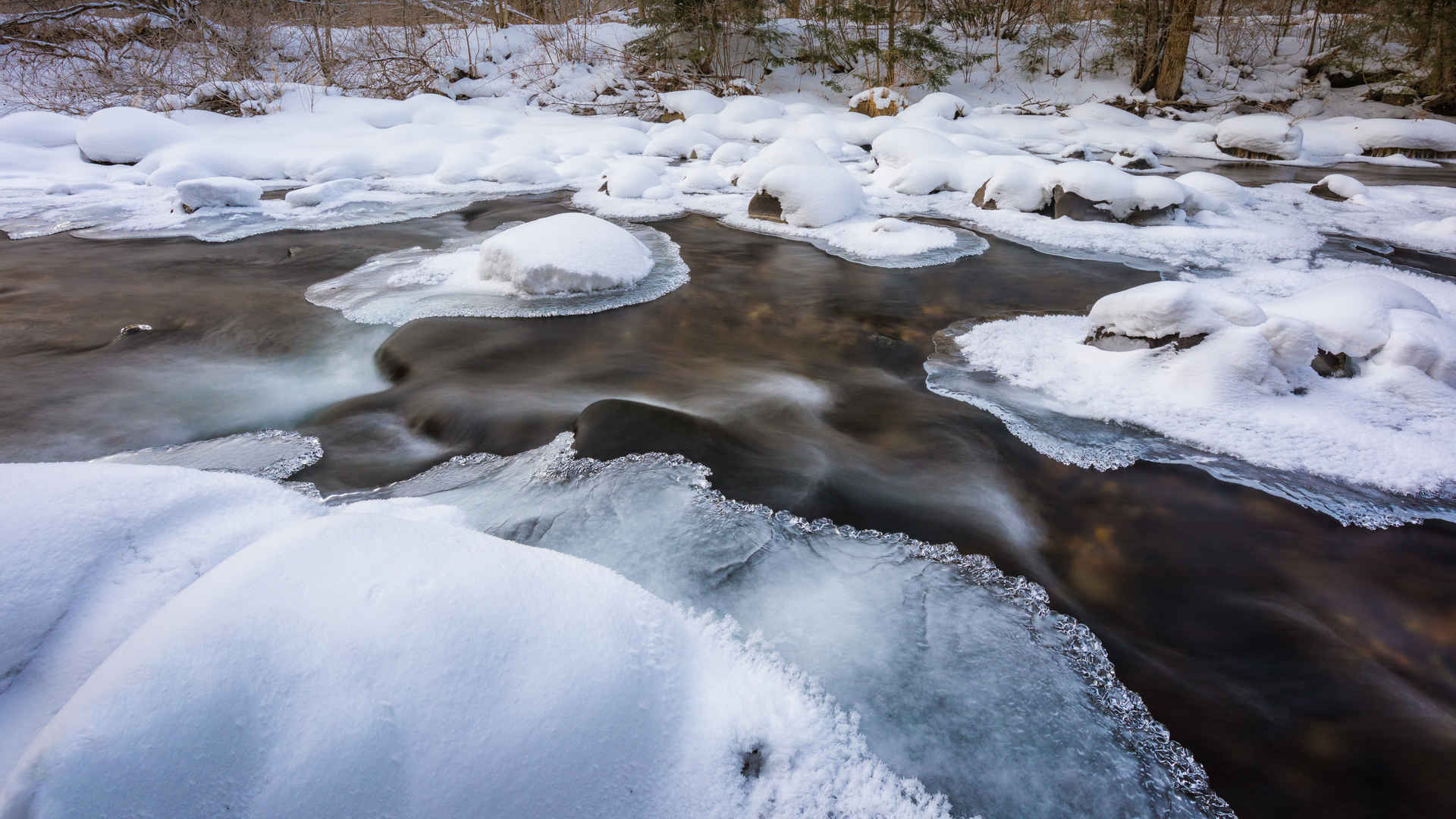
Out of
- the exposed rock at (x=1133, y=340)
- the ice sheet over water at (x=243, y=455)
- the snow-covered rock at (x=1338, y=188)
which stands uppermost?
the snow-covered rock at (x=1338, y=188)

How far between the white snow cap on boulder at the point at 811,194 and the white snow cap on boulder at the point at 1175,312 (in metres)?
3.22

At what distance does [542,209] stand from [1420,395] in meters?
6.49

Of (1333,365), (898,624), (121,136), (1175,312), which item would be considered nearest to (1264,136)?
(1333,365)

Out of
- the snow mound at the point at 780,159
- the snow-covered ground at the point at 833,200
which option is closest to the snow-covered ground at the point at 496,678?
the snow-covered ground at the point at 833,200

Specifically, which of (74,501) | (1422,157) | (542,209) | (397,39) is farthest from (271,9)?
(1422,157)

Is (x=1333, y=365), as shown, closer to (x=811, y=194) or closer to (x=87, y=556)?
(x=811, y=194)

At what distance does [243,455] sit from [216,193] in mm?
5532

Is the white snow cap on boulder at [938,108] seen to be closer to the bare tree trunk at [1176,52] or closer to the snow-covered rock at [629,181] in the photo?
the bare tree trunk at [1176,52]

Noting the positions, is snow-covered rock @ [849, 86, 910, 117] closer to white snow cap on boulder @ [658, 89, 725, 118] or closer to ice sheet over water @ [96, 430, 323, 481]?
white snow cap on boulder @ [658, 89, 725, 118]

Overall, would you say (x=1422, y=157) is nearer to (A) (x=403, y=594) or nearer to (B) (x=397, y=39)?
(A) (x=403, y=594)

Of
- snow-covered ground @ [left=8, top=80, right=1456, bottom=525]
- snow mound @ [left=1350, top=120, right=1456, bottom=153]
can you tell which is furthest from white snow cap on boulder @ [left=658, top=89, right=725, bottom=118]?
snow mound @ [left=1350, top=120, right=1456, bottom=153]

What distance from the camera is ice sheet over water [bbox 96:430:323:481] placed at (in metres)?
2.41

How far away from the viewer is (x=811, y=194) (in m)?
5.96

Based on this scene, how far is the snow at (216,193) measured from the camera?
636 centimetres
